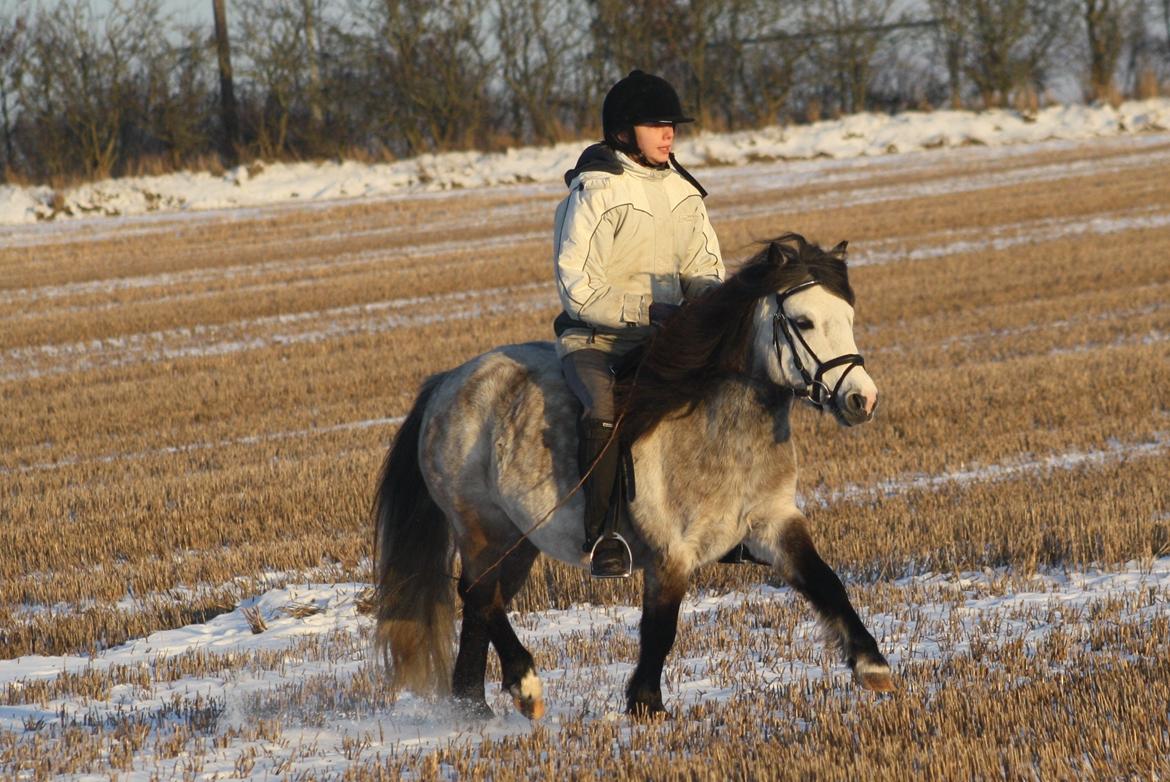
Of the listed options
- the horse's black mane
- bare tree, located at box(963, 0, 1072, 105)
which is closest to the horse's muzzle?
the horse's black mane

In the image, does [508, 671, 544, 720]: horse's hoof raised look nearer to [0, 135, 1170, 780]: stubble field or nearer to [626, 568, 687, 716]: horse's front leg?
[0, 135, 1170, 780]: stubble field

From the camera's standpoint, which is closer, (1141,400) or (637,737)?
(637,737)

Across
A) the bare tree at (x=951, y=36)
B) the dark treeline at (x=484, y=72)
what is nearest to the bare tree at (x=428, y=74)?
the dark treeline at (x=484, y=72)

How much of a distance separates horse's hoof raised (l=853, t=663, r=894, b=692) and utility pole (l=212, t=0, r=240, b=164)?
36.9m

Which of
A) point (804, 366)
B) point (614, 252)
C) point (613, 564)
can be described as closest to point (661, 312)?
point (614, 252)

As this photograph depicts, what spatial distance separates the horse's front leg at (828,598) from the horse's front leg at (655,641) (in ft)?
1.21

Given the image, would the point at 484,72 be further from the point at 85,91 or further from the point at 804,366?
the point at 804,366

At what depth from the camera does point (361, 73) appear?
43156mm

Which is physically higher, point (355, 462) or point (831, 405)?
point (831, 405)

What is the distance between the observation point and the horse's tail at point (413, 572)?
19.4 feet

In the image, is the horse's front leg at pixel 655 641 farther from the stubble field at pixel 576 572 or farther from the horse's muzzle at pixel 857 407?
the horse's muzzle at pixel 857 407

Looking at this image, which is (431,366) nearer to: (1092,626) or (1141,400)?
(1141,400)

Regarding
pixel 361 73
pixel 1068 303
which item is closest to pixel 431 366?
pixel 1068 303

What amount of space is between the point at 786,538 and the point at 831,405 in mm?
568
